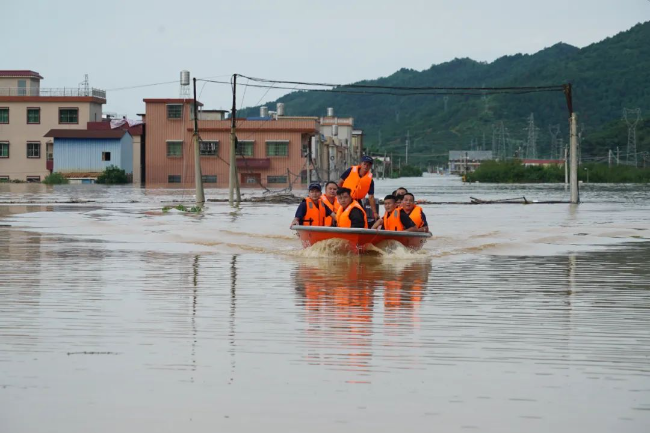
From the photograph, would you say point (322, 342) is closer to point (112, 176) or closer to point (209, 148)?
point (209, 148)

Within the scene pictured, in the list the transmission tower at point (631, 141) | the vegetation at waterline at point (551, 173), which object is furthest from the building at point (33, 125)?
the transmission tower at point (631, 141)

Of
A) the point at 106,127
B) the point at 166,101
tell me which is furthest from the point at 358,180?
the point at 106,127

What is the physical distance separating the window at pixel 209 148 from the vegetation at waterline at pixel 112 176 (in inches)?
287

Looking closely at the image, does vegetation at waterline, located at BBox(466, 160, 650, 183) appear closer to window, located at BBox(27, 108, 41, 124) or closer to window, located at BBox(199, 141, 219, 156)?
window, located at BBox(199, 141, 219, 156)

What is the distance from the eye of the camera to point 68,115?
9500 centimetres

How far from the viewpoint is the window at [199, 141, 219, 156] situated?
90.8 m

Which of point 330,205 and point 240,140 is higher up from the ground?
point 240,140

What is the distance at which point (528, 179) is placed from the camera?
412ft

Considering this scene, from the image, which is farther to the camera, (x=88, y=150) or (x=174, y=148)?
(x=88, y=150)

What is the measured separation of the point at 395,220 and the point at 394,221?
0.10 ft

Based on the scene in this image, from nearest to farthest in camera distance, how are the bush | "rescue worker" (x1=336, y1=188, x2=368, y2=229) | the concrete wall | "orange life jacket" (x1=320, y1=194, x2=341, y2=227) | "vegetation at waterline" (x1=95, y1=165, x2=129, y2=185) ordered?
"rescue worker" (x1=336, y1=188, x2=368, y2=229), "orange life jacket" (x1=320, y1=194, x2=341, y2=227), the bush, "vegetation at waterline" (x1=95, y1=165, x2=129, y2=185), the concrete wall

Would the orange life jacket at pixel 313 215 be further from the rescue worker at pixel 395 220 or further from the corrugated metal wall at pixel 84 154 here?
the corrugated metal wall at pixel 84 154

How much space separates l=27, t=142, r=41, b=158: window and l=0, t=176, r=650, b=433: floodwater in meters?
75.9

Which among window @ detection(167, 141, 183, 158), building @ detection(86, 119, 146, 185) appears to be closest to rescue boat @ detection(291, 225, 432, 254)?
window @ detection(167, 141, 183, 158)
